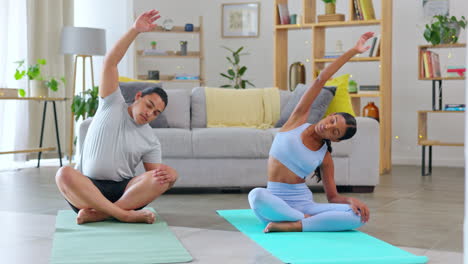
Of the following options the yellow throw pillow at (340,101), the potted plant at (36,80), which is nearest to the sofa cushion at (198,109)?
the yellow throw pillow at (340,101)

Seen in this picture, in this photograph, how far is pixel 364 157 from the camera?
462 centimetres

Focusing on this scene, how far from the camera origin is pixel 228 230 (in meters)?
3.10

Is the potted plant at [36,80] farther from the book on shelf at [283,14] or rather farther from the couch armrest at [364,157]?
the couch armrest at [364,157]

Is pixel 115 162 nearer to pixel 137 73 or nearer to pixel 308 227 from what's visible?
pixel 308 227

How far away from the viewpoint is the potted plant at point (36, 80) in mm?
6203

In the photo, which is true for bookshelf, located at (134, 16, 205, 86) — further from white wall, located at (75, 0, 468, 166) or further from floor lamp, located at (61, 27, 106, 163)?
floor lamp, located at (61, 27, 106, 163)

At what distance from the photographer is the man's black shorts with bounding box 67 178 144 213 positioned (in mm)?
3174

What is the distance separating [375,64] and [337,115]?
443 cm

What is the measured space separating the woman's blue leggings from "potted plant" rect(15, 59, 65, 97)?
3.86 metres

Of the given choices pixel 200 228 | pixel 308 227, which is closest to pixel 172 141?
pixel 200 228

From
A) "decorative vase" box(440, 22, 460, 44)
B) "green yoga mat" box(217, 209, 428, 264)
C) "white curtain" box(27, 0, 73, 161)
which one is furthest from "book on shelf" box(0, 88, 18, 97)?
"decorative vase" box(440, 22, 460, 44)

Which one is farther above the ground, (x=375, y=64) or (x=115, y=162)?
(x=375, y=64)

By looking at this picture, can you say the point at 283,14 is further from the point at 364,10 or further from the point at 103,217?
the point at 103,217

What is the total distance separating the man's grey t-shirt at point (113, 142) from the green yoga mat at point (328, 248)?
620 mm
